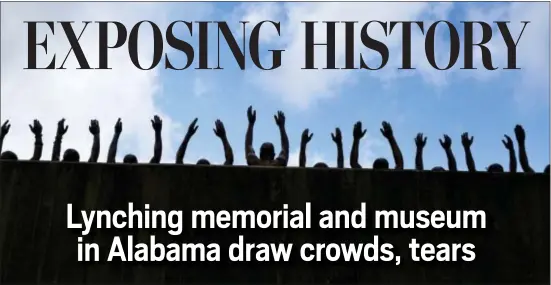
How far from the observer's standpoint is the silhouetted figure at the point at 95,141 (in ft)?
40.7

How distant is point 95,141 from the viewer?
1257cm

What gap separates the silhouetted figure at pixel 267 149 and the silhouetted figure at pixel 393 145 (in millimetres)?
1400

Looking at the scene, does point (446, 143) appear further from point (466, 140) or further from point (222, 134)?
point (222, 134)

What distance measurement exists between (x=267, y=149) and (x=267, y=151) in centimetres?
3

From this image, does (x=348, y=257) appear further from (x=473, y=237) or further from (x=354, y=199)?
(x=473, y=237)

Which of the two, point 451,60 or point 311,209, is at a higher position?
point 451,60

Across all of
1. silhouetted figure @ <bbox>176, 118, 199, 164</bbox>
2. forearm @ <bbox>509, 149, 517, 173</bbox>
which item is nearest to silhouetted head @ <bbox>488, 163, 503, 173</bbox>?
forearm @ <bbox>509, 149, 517, 173</bbox>

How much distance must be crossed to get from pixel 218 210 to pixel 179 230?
1.79 ft

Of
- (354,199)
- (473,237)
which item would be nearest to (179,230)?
(354,199)

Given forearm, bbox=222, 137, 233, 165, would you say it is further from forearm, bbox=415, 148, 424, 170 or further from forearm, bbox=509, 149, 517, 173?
forearm, bbox=509, 149, 517, 173

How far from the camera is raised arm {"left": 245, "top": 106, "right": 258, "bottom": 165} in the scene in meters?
12.3

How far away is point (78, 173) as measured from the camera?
11781 mm

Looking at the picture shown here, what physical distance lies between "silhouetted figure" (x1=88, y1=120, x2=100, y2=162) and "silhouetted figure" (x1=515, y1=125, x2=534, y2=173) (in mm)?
5811

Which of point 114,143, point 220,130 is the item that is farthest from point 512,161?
point 114,143
